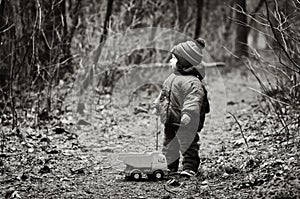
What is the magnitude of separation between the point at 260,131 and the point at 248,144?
74 cm

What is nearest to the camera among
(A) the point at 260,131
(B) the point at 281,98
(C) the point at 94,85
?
(A) the point at 260,131

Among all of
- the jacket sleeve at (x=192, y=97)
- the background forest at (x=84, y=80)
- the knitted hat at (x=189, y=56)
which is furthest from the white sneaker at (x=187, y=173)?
the knitted hat at (x=189, y=56)

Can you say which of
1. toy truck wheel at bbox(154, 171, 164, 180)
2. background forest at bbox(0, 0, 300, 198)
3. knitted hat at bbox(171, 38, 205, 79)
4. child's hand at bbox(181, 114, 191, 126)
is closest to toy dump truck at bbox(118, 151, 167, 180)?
toy truck wheel at bbox(154, 171, 164, 180)

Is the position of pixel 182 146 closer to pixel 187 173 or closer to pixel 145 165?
pixel 187 173

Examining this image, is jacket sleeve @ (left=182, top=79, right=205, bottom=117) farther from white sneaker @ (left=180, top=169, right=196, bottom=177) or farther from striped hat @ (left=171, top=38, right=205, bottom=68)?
white sneaker @ (left=180, top=169, right=196, bottom=177)

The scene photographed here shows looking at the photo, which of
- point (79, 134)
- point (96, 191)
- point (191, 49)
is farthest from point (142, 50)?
point (96, 191)

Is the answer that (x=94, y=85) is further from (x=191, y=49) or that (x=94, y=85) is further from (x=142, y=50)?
(x=191, y=49)

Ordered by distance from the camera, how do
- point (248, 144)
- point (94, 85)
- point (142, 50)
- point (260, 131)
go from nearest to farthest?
point (248, 144)
point (260, 131)
point (94, 85)
point (142, 50)

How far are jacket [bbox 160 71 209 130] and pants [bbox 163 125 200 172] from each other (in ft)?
0.34

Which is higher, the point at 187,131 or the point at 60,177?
the point at 187,131

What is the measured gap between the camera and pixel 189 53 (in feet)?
19.9

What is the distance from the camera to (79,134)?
8.35 m

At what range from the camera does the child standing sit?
5.86 meters

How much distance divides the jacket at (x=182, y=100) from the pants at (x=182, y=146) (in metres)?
0.10
